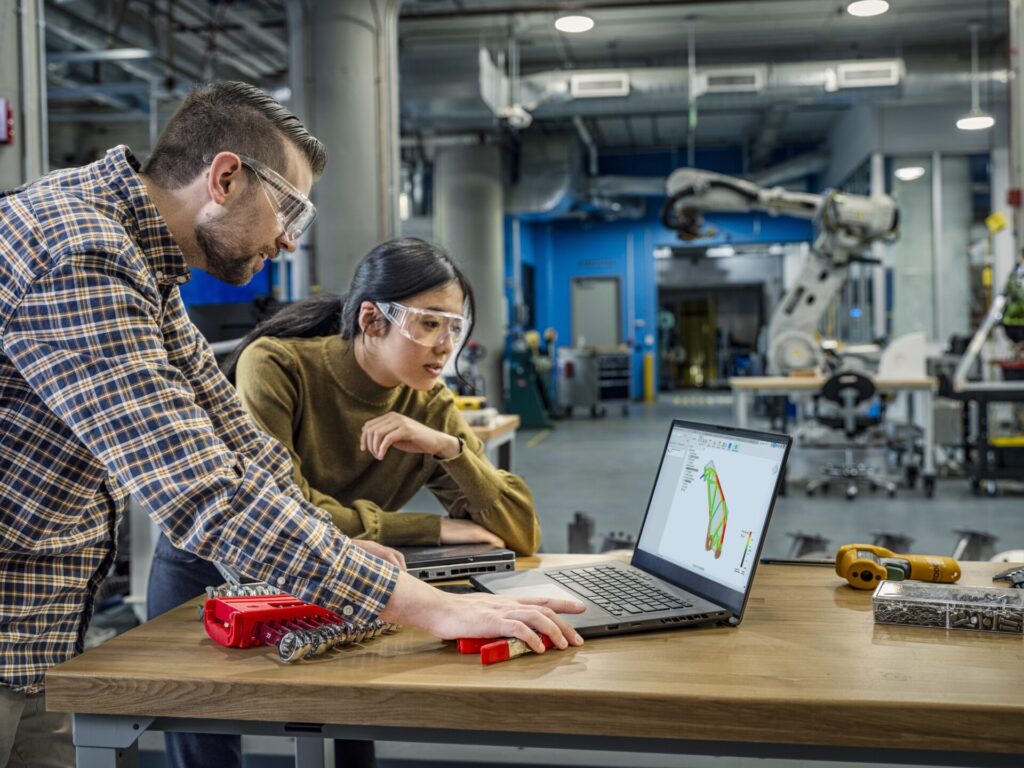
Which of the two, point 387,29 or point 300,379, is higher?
point 387,29

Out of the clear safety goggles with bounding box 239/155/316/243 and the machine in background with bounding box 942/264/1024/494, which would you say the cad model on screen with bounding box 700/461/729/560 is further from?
the machine in background with bounding box 942/264/1024/494

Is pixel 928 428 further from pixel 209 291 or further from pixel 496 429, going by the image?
pixel 209 291

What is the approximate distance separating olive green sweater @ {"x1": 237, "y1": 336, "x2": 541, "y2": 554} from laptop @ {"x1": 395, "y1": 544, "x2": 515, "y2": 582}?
0.16 metres

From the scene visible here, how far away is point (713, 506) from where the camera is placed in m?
1.47

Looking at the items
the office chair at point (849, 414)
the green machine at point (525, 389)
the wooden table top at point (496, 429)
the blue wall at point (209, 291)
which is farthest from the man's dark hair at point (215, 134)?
the green machine at point (525, 389)

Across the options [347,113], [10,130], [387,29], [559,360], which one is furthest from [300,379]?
[559,360]

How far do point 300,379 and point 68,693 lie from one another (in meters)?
0.95

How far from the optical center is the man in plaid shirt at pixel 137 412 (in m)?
1.13

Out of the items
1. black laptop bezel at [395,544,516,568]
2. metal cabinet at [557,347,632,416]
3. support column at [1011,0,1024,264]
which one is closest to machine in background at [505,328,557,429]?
metal cabinet at [557,347,632,416]

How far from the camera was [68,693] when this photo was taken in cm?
115

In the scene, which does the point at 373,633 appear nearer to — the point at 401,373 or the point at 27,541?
the point at 27,541

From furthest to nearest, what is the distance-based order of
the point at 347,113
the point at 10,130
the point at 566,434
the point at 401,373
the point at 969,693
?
the point at 566,434 → the point at 347,113 → the point at 10,130 → the point at 401,373 → the point at 969,693

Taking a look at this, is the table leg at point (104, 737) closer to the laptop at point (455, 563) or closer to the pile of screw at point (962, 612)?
the laptop at point (455, 563)

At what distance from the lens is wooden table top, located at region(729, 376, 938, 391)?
292 inches
